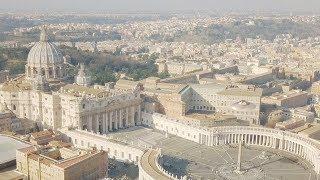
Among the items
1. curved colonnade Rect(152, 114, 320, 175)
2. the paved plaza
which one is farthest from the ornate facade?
curved colonnade Rect(152, 114, 320, 175)

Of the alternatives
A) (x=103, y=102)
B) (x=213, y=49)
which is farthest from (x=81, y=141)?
(x=213, y=49)

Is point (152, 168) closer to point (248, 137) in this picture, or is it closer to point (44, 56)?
point (248, 137)

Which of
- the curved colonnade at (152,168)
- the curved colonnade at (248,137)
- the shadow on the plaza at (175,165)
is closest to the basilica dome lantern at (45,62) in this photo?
the curved colonnade at (248,137)

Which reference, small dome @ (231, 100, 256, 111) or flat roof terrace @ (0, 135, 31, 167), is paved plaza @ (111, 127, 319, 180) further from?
flat roof terrace @ (0, 135, 31, 167)

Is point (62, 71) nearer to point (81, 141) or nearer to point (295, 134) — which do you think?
point (81, 141)

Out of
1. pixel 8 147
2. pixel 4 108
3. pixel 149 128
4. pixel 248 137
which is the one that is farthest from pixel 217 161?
pixel 4 108

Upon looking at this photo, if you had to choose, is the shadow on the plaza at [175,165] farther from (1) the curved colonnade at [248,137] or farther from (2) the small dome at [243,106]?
(2) the small dome at [243,106]

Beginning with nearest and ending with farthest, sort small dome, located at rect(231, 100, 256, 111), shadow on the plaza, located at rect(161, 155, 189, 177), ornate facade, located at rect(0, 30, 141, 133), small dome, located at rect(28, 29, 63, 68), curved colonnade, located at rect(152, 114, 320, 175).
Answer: shadow on the plaza, located at rect(161, 155, 189, 177), curved colonnade, located at rect(152, 114, 320, 175), ornate facade, located at rect(0, 30, 141, 133), small dome, located at rect(231, 100, 256, 111), small dome, located at rect(28, 29, 63, 68)
